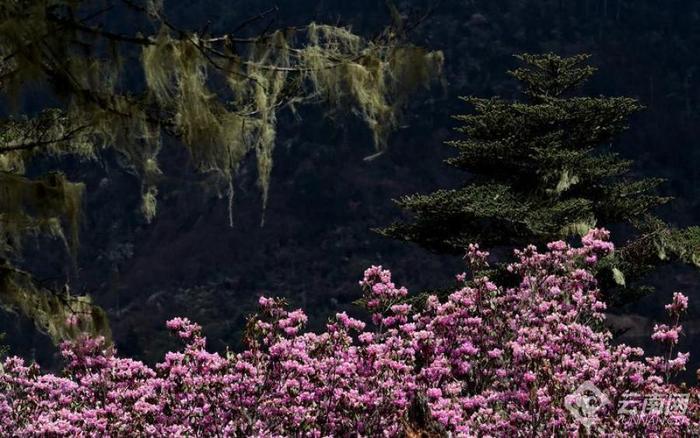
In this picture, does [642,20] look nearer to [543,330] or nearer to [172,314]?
[172,314]

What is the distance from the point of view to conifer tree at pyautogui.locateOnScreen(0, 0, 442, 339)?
5.39 meters

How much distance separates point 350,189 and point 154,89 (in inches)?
2362

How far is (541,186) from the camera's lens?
21.7 m

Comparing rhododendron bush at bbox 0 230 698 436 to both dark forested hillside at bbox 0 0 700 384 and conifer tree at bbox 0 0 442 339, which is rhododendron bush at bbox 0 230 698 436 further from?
dark forested hillside at bbox 0 0 700 384

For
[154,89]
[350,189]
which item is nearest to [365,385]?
[154,89]

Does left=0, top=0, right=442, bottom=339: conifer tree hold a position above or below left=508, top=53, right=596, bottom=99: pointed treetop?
below

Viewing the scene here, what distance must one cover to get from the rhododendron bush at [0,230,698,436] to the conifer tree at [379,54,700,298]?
1145cm

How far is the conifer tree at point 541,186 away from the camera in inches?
795

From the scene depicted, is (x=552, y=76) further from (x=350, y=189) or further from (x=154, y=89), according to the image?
(x=350, y=189)

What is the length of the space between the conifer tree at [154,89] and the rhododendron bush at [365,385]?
214 centimetres

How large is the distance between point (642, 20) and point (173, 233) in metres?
40.6

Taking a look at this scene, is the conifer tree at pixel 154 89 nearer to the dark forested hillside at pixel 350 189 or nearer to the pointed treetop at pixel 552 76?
the pointed treetop at pixel 552 76

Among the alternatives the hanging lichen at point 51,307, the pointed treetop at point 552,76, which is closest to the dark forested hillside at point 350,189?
the pointed treetop at point 552,76

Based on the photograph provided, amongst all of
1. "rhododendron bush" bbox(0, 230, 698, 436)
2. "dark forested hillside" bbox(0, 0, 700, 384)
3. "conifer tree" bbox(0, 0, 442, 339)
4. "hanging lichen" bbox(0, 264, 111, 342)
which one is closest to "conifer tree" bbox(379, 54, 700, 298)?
"rhododendron bush" bbox(0, 230, 698, 436)
